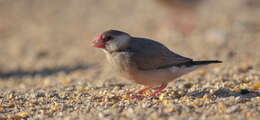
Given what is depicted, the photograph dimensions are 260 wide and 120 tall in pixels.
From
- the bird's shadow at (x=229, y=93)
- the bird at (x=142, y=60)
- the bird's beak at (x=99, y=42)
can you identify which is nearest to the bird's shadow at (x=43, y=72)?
the bird's beak at (x=99, y=42)

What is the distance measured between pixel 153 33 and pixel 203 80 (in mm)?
6466

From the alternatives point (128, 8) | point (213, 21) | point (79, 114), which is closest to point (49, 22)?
point (128, 8)

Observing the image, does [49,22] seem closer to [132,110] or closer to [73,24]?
[73,24]

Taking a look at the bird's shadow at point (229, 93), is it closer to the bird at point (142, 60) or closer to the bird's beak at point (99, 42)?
the bird at point (142, 60)

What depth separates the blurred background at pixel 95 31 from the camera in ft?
30.8

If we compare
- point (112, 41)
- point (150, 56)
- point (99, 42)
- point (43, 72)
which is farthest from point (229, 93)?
point (43, 72)

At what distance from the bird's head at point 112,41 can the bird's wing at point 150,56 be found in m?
0.12

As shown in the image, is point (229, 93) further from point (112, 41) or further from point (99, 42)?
point (99, 42)

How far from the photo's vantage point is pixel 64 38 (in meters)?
13.1

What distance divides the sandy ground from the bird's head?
74 cm

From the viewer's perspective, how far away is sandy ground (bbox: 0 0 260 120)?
15.3 feet

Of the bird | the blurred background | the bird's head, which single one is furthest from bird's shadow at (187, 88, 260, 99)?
the blurred background

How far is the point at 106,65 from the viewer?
945cm

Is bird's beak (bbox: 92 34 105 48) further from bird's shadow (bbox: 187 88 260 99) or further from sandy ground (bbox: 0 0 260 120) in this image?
bird's shadow (bbox: 187 88 260 99)
